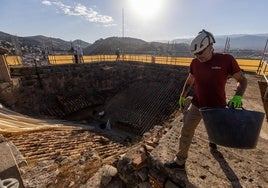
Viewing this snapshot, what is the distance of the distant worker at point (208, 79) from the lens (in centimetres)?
215

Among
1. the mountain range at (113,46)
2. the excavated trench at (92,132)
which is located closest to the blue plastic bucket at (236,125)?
the excavated trench at (92,132)

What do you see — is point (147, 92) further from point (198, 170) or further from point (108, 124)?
point (198, 170)

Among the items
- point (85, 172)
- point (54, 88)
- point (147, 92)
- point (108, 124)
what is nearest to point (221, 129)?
point (85, 172)

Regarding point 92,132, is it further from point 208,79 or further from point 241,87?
point 241,87

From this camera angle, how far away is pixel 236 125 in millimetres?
1874

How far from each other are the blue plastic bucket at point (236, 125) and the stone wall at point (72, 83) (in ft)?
33.8

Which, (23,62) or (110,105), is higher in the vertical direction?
(23,62)

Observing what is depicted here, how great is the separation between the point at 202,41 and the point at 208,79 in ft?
1.73

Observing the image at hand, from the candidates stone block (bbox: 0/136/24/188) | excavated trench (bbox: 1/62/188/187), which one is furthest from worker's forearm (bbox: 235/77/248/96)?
stone block (bbox: 0/136/24/188)

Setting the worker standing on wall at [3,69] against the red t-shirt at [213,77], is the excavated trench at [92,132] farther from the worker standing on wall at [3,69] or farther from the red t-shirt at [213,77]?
the worker standing on wall at [3,69]

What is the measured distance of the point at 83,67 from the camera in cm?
1344

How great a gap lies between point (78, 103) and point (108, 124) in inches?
121

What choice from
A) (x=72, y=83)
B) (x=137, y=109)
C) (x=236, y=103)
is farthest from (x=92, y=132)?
(x=236, y=103)

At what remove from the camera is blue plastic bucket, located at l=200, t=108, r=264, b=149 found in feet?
6.15
